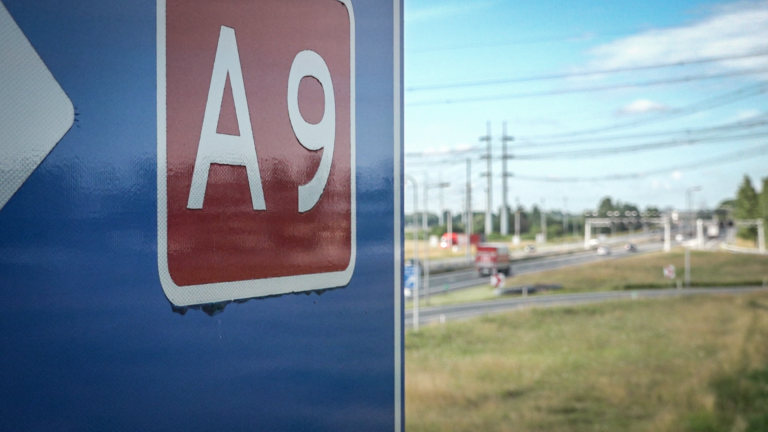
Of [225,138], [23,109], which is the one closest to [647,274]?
[225,138]

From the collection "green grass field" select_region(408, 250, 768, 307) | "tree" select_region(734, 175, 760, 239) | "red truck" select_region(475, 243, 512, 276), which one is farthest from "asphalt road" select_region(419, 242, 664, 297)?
"tree" select_region(734, 175, 760, 239)

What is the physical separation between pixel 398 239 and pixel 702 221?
2342 inches

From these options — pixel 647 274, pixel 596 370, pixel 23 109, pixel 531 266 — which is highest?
pixel 23 109

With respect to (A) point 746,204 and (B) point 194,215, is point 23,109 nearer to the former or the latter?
(B) point 194,215

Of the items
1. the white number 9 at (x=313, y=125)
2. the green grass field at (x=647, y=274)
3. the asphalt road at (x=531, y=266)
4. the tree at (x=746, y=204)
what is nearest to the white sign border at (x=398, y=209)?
the white number 9 at (x=313, y=125)

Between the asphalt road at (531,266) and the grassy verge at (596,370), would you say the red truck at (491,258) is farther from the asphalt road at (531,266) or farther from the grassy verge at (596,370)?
the grassy verge at (596,370)

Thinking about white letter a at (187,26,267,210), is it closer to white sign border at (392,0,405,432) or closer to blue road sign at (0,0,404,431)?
blue road sign at (0,0,404,431)

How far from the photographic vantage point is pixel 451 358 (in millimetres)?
29438

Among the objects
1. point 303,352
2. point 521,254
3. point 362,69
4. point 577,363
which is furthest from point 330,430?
point 521,254

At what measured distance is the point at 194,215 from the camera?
3.33 feet

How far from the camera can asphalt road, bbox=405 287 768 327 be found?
144 feet

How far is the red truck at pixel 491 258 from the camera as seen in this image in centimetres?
5553

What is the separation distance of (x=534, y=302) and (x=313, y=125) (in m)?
48.8

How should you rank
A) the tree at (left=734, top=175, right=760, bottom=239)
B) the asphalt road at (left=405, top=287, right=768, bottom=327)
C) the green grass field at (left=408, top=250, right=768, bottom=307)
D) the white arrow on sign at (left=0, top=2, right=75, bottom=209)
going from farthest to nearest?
the tree at (left=734, top=175, right=760, bottom=239)
the green grass field at (left=408, top=250, right=768, bottom=307)
the asphalt road at (left=405, top=287, right=768, bottom=327)
the white arrow on sign at (left=0, top=2, right=75, bottom=209)
